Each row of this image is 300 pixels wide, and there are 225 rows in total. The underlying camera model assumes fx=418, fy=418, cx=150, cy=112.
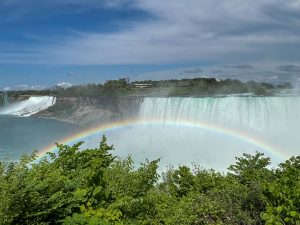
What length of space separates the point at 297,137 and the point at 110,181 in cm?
2372

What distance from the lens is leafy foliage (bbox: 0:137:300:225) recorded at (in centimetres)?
474

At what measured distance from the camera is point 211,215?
645 centimetres

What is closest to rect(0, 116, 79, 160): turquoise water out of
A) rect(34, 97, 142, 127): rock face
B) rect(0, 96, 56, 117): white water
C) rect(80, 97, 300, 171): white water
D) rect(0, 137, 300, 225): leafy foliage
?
rect(34, 97, 142, 127): rock face

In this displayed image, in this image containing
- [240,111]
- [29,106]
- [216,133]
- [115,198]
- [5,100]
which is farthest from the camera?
[5,100]

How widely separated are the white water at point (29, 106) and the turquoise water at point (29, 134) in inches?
267

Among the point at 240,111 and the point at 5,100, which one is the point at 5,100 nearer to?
the point at 5,100

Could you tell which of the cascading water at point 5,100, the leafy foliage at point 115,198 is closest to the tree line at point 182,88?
the cascading water at point 5,100

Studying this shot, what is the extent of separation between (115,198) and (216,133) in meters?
27.0

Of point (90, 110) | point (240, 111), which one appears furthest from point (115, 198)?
point (90, 110)

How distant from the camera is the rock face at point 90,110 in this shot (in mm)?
53213

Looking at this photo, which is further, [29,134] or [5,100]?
[5,100]

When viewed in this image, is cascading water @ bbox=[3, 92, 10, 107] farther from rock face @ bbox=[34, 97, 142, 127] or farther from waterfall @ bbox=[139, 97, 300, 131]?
waterfall @ bbox=[139, 97, 300, 131]

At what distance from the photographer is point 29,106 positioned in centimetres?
8731

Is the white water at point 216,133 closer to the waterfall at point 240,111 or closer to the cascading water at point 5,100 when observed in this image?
the waterfall at point 240,111
